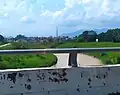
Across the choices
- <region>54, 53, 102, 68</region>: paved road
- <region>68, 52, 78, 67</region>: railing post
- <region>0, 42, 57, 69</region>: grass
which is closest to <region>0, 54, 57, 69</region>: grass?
<region>0, 42, 57, 69</region>: grass

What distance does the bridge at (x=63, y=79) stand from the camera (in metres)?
6.53

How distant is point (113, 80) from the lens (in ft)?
23.6

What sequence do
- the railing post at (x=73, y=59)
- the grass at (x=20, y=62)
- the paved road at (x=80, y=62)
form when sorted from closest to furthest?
the railing post at (x=73, y=59), the paved road at (x=80, y=62), the grass at (x=20, y=62)

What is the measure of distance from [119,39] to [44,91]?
91256 mm

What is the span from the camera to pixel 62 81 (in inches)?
269

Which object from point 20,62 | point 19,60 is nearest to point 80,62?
point 20,62

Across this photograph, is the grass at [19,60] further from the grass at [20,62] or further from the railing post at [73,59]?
the railing post at [73,59]

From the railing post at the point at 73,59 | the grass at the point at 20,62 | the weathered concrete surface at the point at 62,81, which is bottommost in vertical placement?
the grass at the point at 20,62

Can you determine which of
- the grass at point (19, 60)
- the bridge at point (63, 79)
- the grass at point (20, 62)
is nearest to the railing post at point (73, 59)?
the bridge at point (63, 79)

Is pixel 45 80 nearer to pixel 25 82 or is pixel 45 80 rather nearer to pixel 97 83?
pixel 25 82

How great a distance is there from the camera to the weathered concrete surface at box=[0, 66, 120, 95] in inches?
256

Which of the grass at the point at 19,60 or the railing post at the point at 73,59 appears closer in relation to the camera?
the railing post at the point at 73,59

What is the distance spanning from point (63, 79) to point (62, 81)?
39mm

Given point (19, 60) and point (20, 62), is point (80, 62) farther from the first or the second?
point (19, 60)
